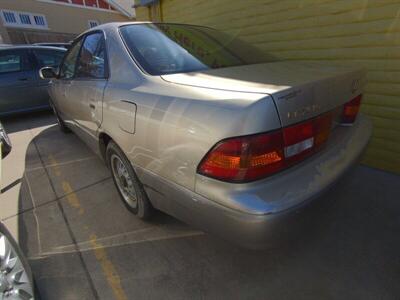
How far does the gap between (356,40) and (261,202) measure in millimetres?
2639

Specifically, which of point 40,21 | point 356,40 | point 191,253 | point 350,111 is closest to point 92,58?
point 191,253

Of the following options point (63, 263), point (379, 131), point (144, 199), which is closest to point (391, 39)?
point (379, 131)

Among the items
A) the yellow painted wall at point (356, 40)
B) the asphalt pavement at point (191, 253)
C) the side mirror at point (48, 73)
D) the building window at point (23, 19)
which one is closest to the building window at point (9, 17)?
the building window at point (23, 19)

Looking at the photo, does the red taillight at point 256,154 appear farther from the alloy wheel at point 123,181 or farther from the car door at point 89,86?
the car door at point 89,86

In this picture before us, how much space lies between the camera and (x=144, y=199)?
2.11 meters

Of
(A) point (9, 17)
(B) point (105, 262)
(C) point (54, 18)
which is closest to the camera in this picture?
(B) point (105, 262)

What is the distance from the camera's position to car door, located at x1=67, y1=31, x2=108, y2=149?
2.32 metres

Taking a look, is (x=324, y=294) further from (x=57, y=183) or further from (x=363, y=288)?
(x=57, y=183)

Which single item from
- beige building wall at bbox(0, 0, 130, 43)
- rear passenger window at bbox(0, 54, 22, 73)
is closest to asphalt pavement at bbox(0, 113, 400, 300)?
rear passenger window at bbox(0, 54, 22, 73)

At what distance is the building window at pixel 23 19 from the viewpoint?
19.6 meters

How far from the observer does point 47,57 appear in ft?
20.2

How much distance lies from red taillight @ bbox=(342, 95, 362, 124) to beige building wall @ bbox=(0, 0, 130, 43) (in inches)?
966

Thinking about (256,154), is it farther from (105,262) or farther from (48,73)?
(48,73)

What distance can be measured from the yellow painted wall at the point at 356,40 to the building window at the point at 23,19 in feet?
75.3
